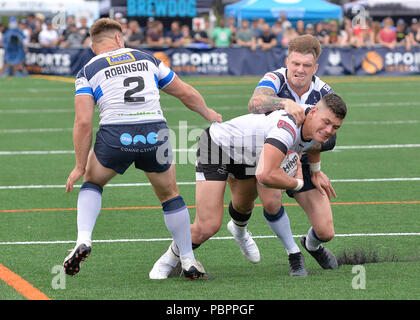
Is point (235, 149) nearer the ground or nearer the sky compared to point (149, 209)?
nearer the sky

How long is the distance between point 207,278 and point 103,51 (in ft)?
6.54

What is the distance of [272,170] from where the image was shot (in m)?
6.20

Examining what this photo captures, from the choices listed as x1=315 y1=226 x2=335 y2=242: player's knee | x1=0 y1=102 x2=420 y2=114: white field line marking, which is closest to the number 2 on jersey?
x1=315 y1=226 x2=335 y2=242: player's knee

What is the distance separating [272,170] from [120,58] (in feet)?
4.82

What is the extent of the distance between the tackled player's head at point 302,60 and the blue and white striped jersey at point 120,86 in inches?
52.7

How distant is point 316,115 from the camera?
20.9ft

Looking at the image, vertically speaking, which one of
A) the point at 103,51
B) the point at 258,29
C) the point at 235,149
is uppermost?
the point at 103,51

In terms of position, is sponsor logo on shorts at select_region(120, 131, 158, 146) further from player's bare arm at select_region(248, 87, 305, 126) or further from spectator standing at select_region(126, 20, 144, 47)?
spectator standing at select_region(126, 20, 144, 47)

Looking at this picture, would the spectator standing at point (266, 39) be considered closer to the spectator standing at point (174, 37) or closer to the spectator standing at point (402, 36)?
the spectator standing at point (174, 37)

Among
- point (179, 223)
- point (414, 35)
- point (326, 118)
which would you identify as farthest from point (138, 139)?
point (414, 35)

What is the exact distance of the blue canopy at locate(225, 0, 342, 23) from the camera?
33.6 m

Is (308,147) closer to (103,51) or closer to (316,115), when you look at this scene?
(316,115)

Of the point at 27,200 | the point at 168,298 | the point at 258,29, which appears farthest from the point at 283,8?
the point at 168,298

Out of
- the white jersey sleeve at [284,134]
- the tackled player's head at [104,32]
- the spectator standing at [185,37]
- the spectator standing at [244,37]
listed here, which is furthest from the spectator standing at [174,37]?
the white jersey sleeve at [284,134]
